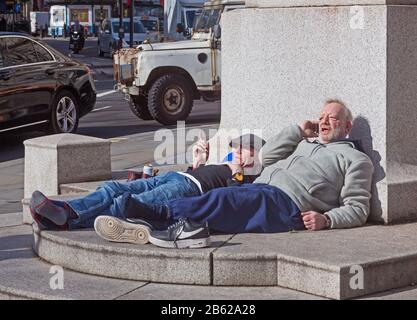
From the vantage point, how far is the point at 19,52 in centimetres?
1469

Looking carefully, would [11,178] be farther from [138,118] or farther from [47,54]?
[138,118]

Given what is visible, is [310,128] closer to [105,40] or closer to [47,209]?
[47,209]

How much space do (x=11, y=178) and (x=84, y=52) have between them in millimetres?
42183

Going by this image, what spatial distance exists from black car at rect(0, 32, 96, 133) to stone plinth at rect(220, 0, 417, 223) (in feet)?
21.0

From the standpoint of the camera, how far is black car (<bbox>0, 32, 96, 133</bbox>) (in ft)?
46.5

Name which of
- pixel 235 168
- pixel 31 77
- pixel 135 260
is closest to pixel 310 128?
pixel 235 168

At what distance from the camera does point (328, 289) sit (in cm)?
590

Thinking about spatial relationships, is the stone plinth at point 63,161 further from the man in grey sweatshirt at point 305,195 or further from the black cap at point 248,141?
the man in grey sweatshirt at point 305,195

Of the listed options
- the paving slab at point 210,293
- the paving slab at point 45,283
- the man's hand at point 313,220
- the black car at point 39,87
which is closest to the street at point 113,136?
the black car at point 39,87

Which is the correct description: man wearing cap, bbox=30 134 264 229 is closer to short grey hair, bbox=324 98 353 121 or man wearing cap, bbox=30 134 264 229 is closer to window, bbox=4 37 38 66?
short grey hair, bbox=324 98 353 121

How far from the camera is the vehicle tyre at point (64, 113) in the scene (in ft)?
49.0

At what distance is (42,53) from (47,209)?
8.50 metres

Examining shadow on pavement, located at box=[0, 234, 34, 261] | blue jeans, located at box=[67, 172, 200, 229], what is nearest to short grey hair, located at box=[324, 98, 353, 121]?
blue jeans, located at box=[67, 172, 200, 229]

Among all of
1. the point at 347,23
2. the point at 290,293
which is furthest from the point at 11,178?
the point at 290,293
